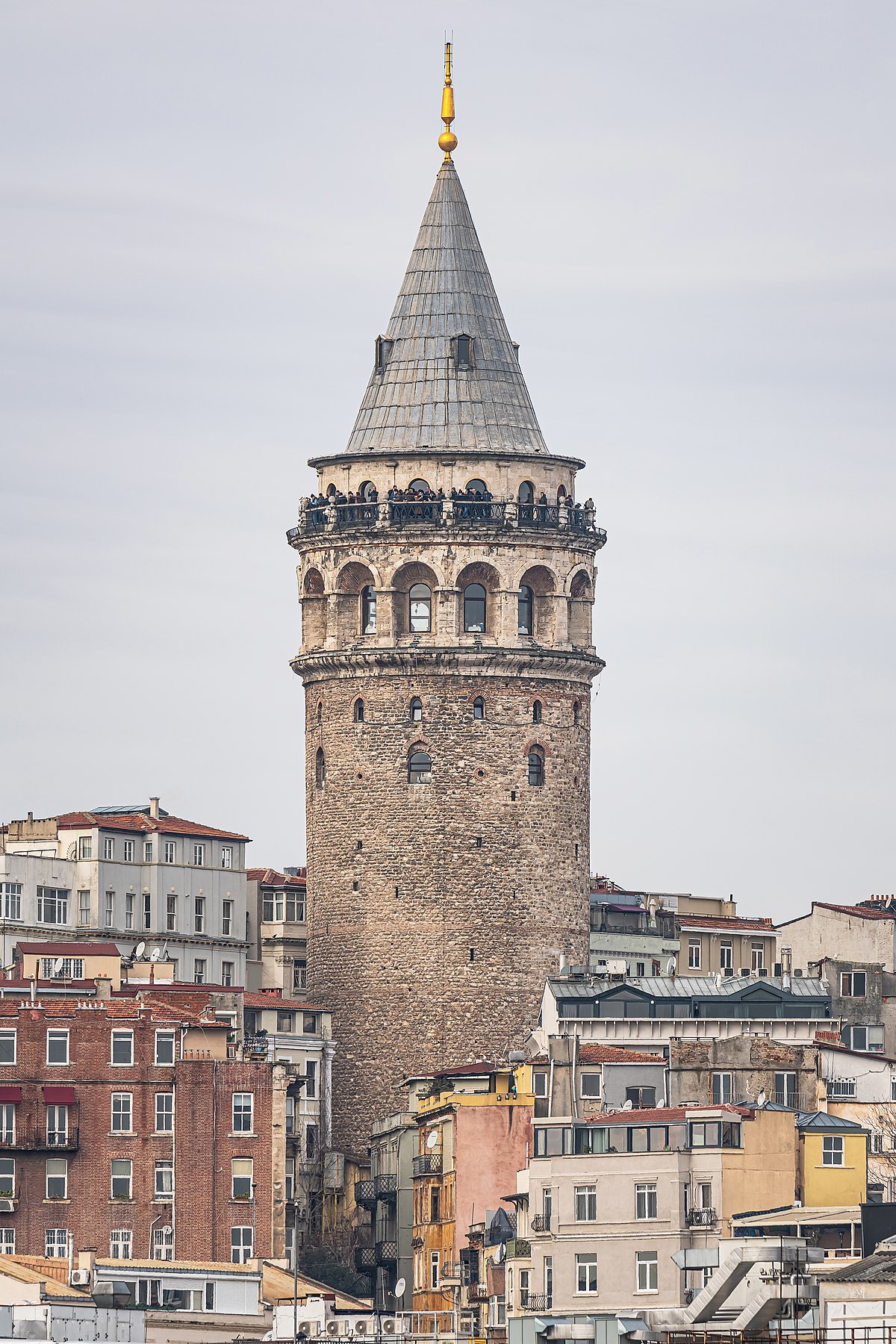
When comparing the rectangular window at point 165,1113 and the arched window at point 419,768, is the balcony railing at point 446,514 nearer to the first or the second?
the arched window at point 419,768

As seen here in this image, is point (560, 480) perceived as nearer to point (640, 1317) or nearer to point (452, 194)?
point (452, 194)

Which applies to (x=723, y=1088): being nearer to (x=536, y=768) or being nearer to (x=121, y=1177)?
(x=536, y=768)

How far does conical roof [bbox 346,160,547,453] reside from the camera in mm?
141375

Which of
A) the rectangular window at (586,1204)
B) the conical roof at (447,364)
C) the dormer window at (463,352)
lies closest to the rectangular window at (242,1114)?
the rectangular window at (586,1204)

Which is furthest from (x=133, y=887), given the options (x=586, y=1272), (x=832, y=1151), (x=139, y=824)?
(x=586, y=1272)

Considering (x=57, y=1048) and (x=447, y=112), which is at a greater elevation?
(x=447, y=112)

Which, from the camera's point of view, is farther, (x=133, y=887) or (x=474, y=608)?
(x=133, y=887)

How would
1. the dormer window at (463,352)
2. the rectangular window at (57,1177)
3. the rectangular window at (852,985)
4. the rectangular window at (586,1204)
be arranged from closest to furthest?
the rectangular window at (586,1204), the rectangular window at (57,1177), the dormer window at (463,352), the rectangular window at (852,985)

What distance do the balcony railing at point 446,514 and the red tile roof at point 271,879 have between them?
14.5 metres

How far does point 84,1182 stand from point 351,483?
25.4 meters

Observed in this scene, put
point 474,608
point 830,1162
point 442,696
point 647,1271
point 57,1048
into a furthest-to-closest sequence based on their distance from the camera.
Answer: point 474,608
point 442,696
point 57,1048
point 830,1162
point 647,1271

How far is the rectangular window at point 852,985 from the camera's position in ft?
477

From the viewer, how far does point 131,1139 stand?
123 meters

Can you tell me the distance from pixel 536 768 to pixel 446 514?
6733mm
